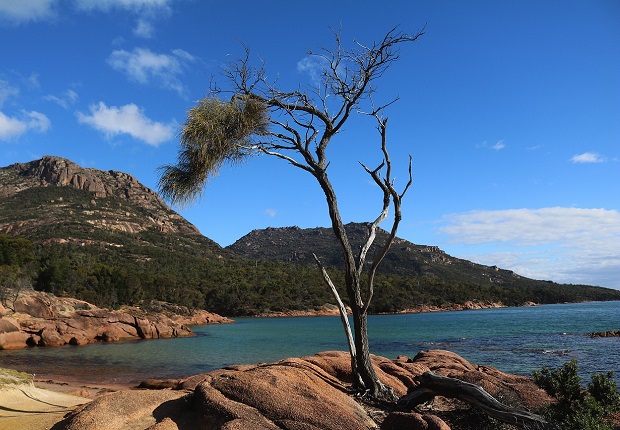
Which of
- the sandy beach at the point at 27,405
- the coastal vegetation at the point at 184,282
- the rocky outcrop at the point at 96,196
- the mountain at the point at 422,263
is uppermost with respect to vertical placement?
the rocky outcrop at the point at 96,196

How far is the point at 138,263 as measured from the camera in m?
98.2

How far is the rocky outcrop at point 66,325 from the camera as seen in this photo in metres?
38.4

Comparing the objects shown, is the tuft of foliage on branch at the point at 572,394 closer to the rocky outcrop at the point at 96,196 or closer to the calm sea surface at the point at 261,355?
the calm sea surface at the point at 261,355

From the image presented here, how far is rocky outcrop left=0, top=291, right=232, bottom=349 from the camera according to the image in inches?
1511

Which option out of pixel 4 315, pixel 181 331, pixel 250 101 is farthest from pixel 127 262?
pixel 250 101

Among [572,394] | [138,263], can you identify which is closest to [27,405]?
[572,394]

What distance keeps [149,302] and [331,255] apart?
319 feet

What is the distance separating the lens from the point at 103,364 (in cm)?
2798

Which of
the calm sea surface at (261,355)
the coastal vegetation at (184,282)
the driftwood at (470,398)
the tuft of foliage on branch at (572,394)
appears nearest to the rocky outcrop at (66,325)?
the calm sea surface at (261,355)

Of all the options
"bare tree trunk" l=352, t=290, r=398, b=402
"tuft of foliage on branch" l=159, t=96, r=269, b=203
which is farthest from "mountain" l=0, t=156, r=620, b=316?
"bare tree trunk" l=352, t=290, r=398, b=402

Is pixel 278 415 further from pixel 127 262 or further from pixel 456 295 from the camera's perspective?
pixel 456 295

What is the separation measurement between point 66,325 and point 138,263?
5760cm

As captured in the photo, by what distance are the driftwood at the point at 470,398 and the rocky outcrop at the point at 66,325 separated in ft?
128

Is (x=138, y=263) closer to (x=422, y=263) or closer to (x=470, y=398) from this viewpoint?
(x=422, y=263)
